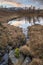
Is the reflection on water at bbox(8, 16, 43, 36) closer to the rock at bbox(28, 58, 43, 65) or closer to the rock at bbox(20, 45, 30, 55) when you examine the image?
the rock at bbox(20, 45, 30, 55)

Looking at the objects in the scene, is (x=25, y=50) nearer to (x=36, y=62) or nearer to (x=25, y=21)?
(x=36, y=62)

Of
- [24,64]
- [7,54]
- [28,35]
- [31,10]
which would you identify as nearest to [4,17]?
[31,10]

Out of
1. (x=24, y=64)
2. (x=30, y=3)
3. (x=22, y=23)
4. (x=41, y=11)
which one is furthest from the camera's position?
(x=30, y=3)

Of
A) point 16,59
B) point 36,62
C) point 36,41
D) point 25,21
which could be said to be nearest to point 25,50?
point 16,59

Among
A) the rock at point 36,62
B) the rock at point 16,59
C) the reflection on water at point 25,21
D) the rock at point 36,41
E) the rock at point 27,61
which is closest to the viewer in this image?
the rock at point 36,62

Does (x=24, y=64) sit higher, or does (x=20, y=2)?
(x=20, y=2)

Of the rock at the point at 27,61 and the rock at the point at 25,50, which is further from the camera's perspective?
the rock at the point at 25,50

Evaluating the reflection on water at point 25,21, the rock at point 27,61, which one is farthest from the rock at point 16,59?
the reflection on water at point 25,21

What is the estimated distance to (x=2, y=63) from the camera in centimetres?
723

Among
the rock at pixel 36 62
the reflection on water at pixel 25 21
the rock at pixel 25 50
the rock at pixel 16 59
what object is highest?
the reflection on water at pixel 25 21

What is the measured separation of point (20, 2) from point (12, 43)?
6397 mm

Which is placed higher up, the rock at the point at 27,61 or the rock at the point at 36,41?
the rock at the point at 36,41

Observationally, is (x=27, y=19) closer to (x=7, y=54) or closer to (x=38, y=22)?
(x=38, y=22)

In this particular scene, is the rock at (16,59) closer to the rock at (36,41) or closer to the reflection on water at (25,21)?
the rock at (36,41)
